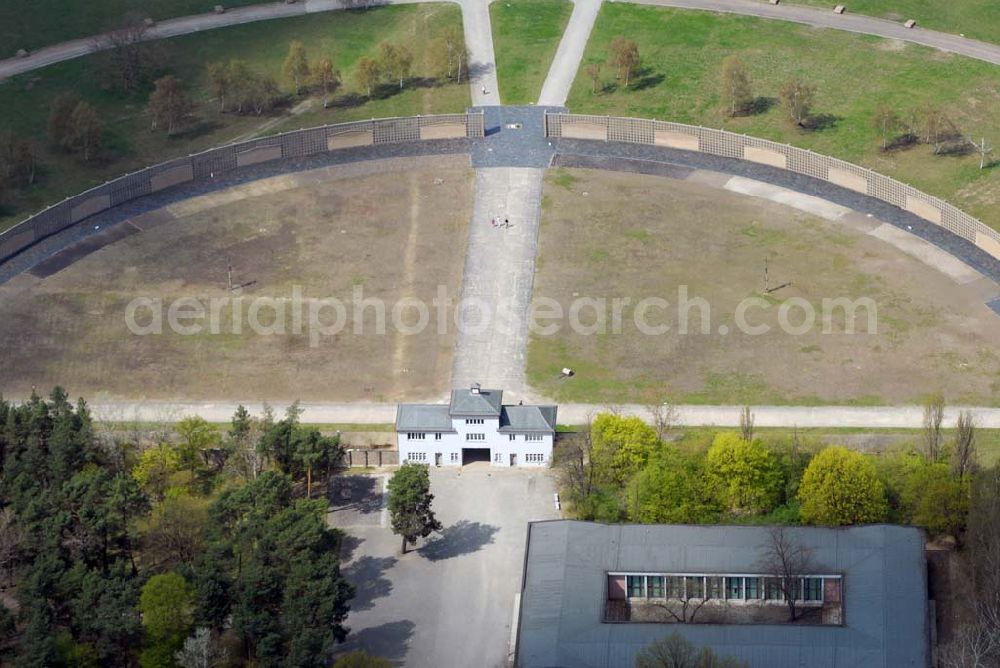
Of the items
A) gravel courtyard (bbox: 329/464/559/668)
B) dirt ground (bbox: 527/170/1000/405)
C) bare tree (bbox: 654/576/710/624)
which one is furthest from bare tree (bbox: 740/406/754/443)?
gravel courtyard (bbox: 329/464/559/668)

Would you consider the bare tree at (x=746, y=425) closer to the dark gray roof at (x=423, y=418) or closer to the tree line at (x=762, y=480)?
the tree line at (x=762, y=480)

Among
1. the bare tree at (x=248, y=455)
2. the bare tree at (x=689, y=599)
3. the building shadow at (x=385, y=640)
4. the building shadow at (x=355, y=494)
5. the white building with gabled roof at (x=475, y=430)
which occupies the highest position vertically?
the white building with gabled roof at (x=475, y=430)

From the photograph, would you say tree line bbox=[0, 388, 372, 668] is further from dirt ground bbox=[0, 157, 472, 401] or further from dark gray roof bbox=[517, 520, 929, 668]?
dark gray roof bbox=[517, 520, 929, 668]

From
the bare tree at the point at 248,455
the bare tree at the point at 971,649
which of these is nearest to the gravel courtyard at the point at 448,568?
the bare tree at the point at 248,455

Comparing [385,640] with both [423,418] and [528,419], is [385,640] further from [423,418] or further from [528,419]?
[528,419]

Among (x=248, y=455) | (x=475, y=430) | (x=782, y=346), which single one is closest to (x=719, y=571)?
(x=475, y=430)

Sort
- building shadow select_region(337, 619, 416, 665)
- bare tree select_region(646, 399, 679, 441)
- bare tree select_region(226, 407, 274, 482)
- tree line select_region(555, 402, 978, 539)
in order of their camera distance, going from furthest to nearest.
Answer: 1. bare tree select_region(646, 399, 679, 441)
2. bare tree select_region(226, 407, 274, 482)
3. tree line select_region(555, 402, 978, 539)
4. building shadow select_region(337, 619, 416, 665)

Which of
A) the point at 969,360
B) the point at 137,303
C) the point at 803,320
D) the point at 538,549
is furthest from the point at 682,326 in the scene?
the point at 137,303

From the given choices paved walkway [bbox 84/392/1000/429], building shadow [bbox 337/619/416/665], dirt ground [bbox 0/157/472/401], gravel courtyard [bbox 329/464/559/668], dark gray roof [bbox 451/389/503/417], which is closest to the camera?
building shadow [bbox 337/619/416/665]
